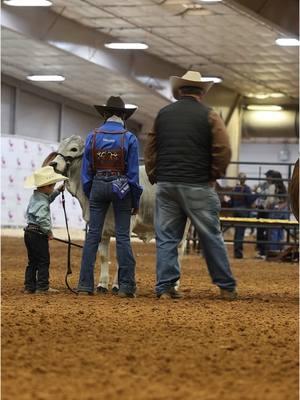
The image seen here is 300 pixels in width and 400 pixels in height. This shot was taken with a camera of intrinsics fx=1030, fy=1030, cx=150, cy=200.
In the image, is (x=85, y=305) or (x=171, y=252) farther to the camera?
(x=171, y=252)

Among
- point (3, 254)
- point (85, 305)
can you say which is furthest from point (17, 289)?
point (3, 254)

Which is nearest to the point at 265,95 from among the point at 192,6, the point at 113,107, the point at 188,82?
the point at 192,6

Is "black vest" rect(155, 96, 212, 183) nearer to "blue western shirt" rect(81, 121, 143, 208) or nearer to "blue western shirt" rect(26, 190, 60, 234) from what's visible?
"blue western shirt" rect(81, 121, 143, 208)

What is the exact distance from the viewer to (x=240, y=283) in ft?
41.8

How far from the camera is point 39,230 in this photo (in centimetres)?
1015

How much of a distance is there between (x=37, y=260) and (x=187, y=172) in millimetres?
1927

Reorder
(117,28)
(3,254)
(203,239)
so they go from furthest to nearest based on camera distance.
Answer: (117,28) → (3,254) → (203,239)

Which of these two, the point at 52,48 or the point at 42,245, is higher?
the point at 52,48

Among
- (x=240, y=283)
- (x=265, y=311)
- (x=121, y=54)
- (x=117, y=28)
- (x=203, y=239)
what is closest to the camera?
(x=265, y=311)

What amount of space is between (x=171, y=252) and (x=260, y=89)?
28566mm

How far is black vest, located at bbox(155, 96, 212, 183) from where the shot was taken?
30.2 feet

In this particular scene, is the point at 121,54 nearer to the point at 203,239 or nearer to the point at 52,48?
the point at 52,48

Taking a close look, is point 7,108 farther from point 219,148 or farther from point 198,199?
point 219,148

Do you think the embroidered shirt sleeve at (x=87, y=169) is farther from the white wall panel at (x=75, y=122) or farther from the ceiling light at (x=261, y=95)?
the ceiling light at (x=261, y=95)
